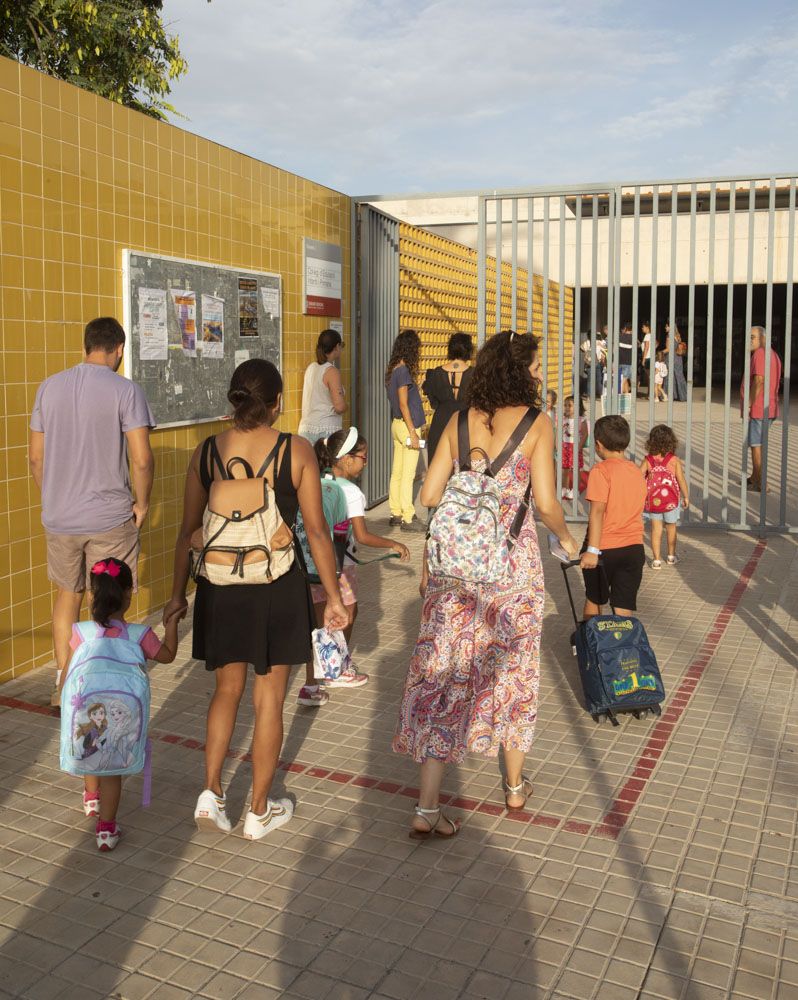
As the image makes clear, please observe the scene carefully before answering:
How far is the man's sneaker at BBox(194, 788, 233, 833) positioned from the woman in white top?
5.40 meters

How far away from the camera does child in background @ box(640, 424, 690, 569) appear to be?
27.1 ft

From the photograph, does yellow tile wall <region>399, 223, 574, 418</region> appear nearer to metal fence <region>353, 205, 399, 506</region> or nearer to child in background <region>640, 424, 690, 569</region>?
metal fence <region>353, 205, 399, 506</region>

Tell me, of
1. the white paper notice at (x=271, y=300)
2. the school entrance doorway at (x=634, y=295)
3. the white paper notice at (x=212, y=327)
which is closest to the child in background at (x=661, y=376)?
the school entrance doorway at (x=634, y=295)

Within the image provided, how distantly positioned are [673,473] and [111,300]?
4625mm

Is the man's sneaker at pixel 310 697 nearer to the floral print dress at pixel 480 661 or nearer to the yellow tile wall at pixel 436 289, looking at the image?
the floral print dress at pixel 480 661

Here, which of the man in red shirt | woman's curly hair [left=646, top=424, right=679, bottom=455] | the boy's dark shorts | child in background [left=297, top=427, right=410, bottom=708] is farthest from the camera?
the man in red shirt

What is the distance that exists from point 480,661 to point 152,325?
391 cm

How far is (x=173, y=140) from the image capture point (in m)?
7.20

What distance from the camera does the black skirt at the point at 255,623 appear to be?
151 inches

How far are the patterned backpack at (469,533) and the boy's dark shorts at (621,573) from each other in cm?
214

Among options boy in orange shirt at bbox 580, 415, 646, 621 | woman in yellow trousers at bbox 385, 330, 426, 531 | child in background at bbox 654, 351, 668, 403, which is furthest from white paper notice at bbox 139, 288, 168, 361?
child in background at bbox 654, 351, 668, 403

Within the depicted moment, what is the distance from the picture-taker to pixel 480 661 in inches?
159

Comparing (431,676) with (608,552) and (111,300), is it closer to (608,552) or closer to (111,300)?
(608,552)

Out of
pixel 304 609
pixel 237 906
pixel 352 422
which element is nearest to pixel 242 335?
pixel 352 422
